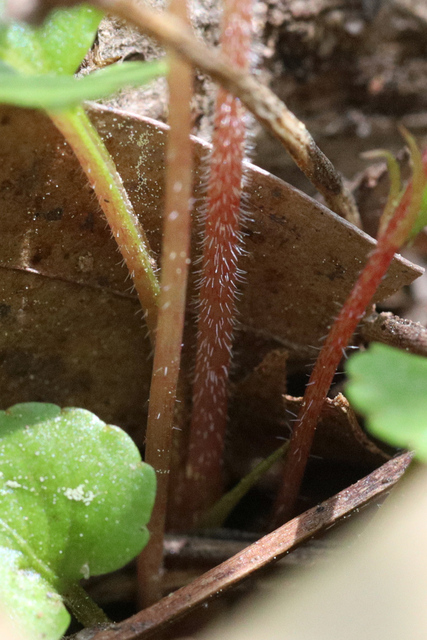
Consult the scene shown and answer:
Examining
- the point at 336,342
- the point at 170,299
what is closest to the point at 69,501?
the point at 170,299

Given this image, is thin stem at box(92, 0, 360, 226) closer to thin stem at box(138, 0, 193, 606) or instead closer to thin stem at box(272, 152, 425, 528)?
thin stem at box(138, 0, 193, 606)

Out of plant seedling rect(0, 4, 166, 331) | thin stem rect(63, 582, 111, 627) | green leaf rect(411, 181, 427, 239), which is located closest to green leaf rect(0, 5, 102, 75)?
plant seedling rect(0, 4, 166, 331)

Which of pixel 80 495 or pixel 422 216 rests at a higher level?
pixel 422 216

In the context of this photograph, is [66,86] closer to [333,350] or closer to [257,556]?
[333,350]

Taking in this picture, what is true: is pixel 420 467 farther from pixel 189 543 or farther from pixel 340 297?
pixel 189 543

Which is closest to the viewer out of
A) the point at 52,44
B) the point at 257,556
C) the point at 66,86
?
the point at 66,86

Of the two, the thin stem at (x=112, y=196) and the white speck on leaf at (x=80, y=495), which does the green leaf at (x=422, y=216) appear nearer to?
the thin stem at (x=112, y=196)

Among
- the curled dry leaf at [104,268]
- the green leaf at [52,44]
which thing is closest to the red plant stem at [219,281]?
the curled dry leaf at [104,268]
